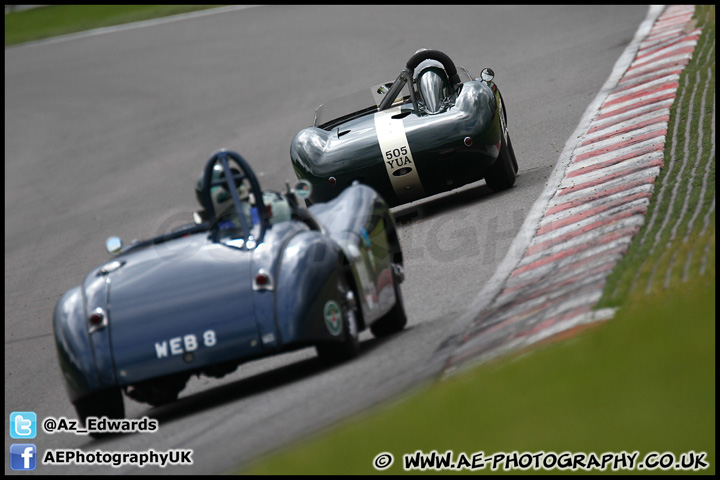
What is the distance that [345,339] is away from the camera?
21.2 feet

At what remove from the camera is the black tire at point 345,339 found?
6.45 metres

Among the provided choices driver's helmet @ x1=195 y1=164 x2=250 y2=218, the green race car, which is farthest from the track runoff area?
driver's helmet @ x1=195 y1=164 x2=250 y2=218

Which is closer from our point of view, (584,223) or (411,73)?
(584,223)

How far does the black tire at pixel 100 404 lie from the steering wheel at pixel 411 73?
5.36 meters

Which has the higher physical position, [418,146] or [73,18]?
[418,146]

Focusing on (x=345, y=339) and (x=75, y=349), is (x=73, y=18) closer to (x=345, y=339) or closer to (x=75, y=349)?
(x=75, y=349)

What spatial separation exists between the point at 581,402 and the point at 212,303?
7.10ft

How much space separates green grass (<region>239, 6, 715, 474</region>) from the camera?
14.8ft

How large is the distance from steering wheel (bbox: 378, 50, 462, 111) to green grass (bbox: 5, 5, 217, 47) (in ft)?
73.9

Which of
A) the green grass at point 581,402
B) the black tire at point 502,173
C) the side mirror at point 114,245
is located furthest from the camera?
the black tire at point 502,173

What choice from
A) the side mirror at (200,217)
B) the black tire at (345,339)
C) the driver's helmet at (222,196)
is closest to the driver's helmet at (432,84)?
the driver's helmet at (222,196)

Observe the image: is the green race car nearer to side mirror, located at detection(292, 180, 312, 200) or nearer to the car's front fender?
side mirror, located at detection(292, 180, 312, 200)

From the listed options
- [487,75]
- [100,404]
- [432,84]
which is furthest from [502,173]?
[100,404]

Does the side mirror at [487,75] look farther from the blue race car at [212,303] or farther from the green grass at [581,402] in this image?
the green grass at [581,402]
